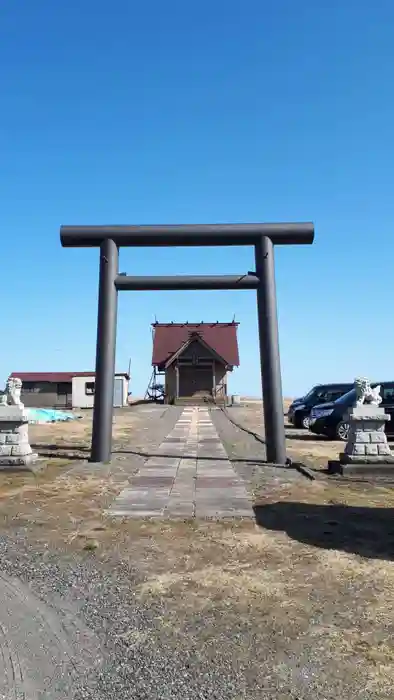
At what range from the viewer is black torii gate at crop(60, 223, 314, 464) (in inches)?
459

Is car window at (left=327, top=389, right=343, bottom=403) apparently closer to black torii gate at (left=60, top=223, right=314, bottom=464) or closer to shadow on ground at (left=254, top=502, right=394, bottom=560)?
black torii gate at (left=60, top=223, right=314, bottom=464)

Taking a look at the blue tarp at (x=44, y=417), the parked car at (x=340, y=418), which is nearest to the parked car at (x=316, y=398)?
the parked car at (x=340, y=418)

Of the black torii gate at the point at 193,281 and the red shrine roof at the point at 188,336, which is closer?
the black torii gate at the point at 193,281

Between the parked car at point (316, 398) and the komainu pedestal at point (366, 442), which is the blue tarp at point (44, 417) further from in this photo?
the komainu pedestal at point (366, 442)

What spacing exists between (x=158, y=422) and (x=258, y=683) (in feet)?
68.5

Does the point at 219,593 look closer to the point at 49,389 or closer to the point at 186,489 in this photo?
the point at 186,489

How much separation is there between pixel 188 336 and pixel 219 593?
4001 cm

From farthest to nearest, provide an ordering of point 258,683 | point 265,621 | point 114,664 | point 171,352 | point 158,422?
point 171,352, point 158,422, point 265,621, point 114,664, point 258,683

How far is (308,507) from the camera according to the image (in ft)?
24.3

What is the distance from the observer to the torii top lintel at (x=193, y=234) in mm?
11844

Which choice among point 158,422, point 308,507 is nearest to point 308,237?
point 308,507

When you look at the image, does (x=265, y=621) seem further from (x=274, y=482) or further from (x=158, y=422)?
(x=158, y=422)

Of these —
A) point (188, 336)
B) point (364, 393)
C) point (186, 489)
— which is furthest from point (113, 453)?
point (188, 336)

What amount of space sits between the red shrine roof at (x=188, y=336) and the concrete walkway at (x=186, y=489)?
30076mm
